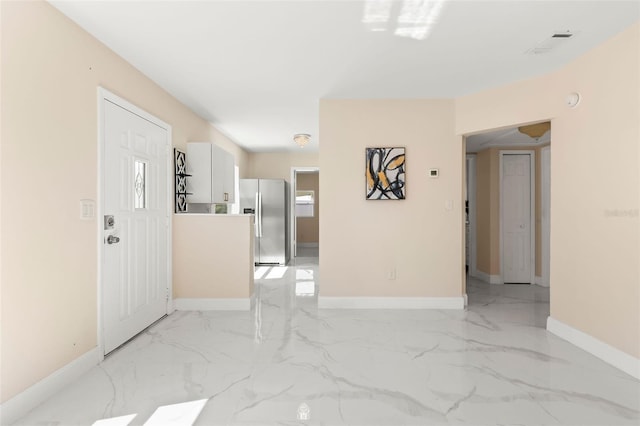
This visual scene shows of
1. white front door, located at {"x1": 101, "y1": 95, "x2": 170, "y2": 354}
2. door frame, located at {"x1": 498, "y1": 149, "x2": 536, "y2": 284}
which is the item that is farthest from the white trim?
white front door, located at {"x1": 101, "y1": 95, "x2": 170, "y2": 354}

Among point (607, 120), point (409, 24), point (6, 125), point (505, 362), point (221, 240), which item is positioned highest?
point (409, 24)

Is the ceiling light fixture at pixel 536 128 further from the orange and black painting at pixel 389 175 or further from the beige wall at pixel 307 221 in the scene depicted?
the beige wall at pixel 307 221

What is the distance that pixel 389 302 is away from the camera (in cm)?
378

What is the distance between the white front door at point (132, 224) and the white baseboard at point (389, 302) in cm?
176

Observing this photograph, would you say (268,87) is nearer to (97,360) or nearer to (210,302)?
(210,302)

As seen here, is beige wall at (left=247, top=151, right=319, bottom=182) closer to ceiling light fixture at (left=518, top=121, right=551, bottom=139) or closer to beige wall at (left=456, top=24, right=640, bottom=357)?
ceiling light fixture at (left=518, top=121, right=551, bottom=139)

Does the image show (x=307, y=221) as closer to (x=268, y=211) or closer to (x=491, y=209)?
(x=268, y=211)

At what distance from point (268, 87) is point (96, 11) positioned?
1527 millimetres

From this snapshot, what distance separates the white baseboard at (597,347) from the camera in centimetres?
229

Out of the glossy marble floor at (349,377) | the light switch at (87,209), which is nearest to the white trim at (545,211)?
the glossy marble floor at (349,377)

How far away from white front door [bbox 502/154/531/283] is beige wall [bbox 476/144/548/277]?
0.33ft

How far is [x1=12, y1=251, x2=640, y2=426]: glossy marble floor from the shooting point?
182 cm

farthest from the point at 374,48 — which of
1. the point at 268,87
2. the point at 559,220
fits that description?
the point at 559,220

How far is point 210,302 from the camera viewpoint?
12.3ft
